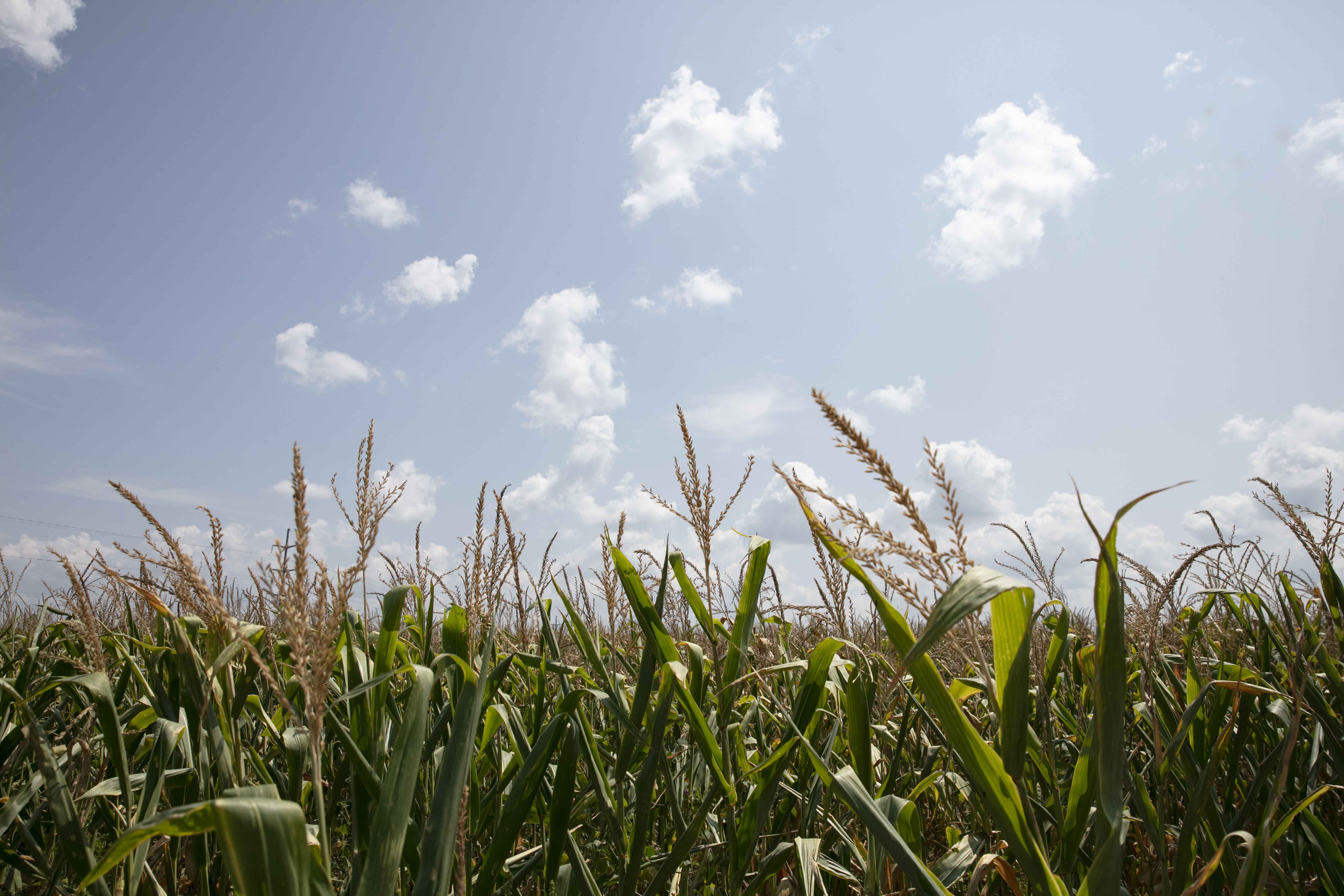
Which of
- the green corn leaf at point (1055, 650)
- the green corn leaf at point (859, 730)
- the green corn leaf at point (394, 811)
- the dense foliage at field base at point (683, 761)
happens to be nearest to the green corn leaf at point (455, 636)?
the dense foliage at field base at point (683, 761)

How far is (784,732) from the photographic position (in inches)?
78.6

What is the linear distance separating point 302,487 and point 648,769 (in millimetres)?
959

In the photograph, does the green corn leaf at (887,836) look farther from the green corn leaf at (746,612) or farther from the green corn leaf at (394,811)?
the green corn leaf at (394,811)

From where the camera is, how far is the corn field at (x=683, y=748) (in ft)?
2.86

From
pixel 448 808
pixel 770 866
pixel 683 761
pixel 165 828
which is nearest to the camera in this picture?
pixel 165 828

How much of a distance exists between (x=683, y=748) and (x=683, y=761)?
8 cm

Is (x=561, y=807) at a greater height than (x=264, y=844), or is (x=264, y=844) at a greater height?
(x=264, y=844)

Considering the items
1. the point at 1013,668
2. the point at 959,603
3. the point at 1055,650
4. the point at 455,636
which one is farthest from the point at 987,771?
the point at 455,636

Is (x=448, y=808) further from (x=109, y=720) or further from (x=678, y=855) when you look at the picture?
(x=109, y=720)

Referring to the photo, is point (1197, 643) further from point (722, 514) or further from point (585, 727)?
point (585, 727)

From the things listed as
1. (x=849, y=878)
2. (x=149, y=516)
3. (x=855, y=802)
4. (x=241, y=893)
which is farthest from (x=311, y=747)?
(x=849, y=878)

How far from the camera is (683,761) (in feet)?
7.48

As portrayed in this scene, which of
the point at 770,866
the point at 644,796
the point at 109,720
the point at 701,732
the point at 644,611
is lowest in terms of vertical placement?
the point at 770,866

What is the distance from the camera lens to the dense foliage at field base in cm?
89
